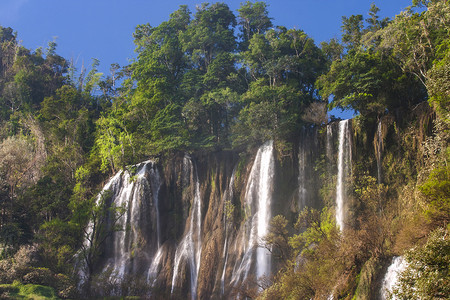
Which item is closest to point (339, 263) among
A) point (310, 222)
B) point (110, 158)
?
point (310, 222)

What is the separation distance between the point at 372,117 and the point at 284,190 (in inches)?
299

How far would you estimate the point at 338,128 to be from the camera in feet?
93.5

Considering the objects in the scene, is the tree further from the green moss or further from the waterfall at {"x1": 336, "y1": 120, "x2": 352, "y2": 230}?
the green moss

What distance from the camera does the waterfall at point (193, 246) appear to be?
100ft

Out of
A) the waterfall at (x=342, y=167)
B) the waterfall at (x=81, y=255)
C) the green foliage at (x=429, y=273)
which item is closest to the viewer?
→ the green foliage at (x=429, y=273)

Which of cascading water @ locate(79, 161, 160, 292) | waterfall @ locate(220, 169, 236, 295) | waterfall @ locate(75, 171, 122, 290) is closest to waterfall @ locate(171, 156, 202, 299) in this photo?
waterfall @ locate(220, 169, 236, 295)

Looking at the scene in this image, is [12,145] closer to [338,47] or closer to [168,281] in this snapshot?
[168,281]

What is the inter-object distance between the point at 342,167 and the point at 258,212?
6.59 metres

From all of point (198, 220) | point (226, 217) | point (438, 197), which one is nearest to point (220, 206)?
point (226, 217)

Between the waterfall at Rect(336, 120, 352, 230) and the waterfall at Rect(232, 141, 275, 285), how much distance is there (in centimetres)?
493

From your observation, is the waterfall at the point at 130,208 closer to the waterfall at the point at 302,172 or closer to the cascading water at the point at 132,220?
the cascading water at the point at 132,220

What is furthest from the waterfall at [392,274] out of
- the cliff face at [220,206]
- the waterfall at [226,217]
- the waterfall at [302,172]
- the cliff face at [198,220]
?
the waterfall at [226,217]

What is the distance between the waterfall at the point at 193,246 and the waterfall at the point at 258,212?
3.48 m

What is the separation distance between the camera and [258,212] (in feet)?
97.9
